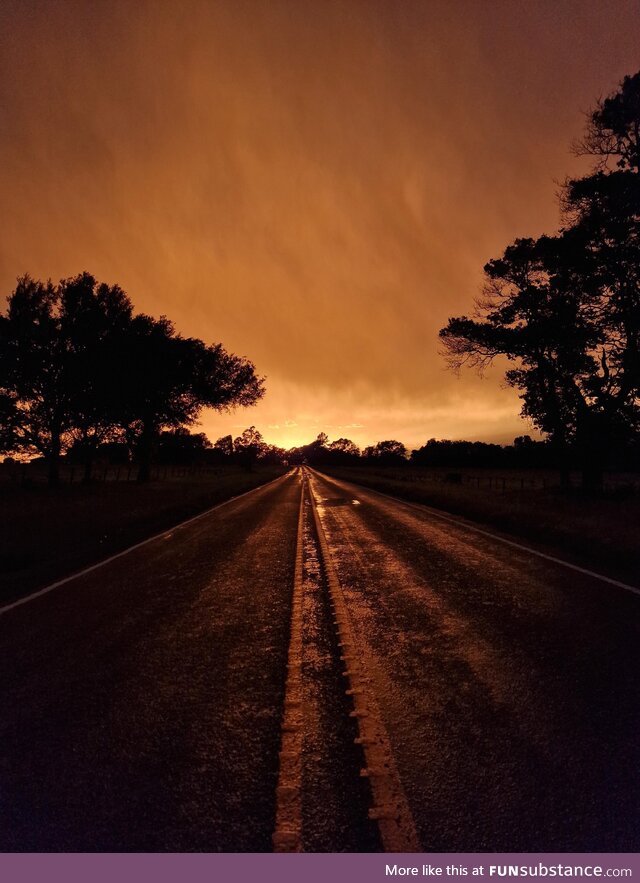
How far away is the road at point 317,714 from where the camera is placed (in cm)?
271

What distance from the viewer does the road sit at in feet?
8.89

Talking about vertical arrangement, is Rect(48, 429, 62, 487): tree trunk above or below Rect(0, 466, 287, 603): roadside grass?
above

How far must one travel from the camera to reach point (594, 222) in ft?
77.2

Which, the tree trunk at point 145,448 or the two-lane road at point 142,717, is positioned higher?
the tree trunk at point 145,448

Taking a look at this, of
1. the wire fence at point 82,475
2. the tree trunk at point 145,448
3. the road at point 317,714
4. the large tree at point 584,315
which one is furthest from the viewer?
the tree trunk at point 145,448

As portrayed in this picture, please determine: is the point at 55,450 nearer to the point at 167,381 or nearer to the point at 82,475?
the point at 167,381

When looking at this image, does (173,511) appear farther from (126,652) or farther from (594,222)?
(594,222)

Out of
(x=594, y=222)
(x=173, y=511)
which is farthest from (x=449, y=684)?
(x=594, y=222)

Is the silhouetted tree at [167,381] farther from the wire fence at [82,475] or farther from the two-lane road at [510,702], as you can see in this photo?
the two-lane road at [510,702]

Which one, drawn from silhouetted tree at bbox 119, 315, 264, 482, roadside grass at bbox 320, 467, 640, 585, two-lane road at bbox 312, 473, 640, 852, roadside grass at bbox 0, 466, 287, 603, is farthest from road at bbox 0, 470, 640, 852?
silhouetted tree at bbox 119, 315, 264, 482

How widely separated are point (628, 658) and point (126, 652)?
4757 millimetres
